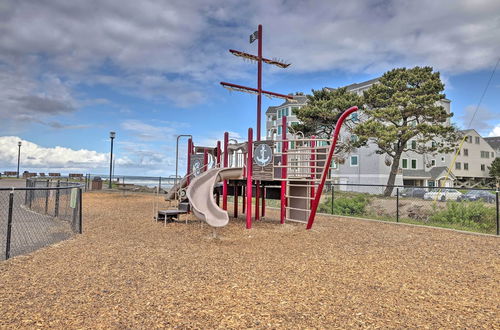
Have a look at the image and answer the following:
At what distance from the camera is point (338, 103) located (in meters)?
A: 29.2

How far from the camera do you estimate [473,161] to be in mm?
47688

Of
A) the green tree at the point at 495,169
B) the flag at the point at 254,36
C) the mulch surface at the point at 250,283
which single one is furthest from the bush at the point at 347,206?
the green tree at the point at 495,169

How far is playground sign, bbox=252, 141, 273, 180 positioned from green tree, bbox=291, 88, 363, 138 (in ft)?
60.5

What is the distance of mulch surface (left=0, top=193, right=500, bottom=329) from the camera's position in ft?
12.4

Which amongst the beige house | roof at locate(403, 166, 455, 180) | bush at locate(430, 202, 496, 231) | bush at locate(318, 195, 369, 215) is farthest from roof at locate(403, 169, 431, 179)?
bush at locate(430, 202, 496, 231)

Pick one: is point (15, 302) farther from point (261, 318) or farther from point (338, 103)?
point (338, 103)

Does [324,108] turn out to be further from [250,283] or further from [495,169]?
[495,169]

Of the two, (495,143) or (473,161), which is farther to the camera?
(495,143)

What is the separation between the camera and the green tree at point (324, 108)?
95.8ft

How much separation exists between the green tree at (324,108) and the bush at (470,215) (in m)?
16.6

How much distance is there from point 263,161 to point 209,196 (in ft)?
6.61

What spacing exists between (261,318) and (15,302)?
3070 mm

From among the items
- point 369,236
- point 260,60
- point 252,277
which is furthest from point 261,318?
point 260,60

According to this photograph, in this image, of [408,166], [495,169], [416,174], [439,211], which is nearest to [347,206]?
[439,211]
